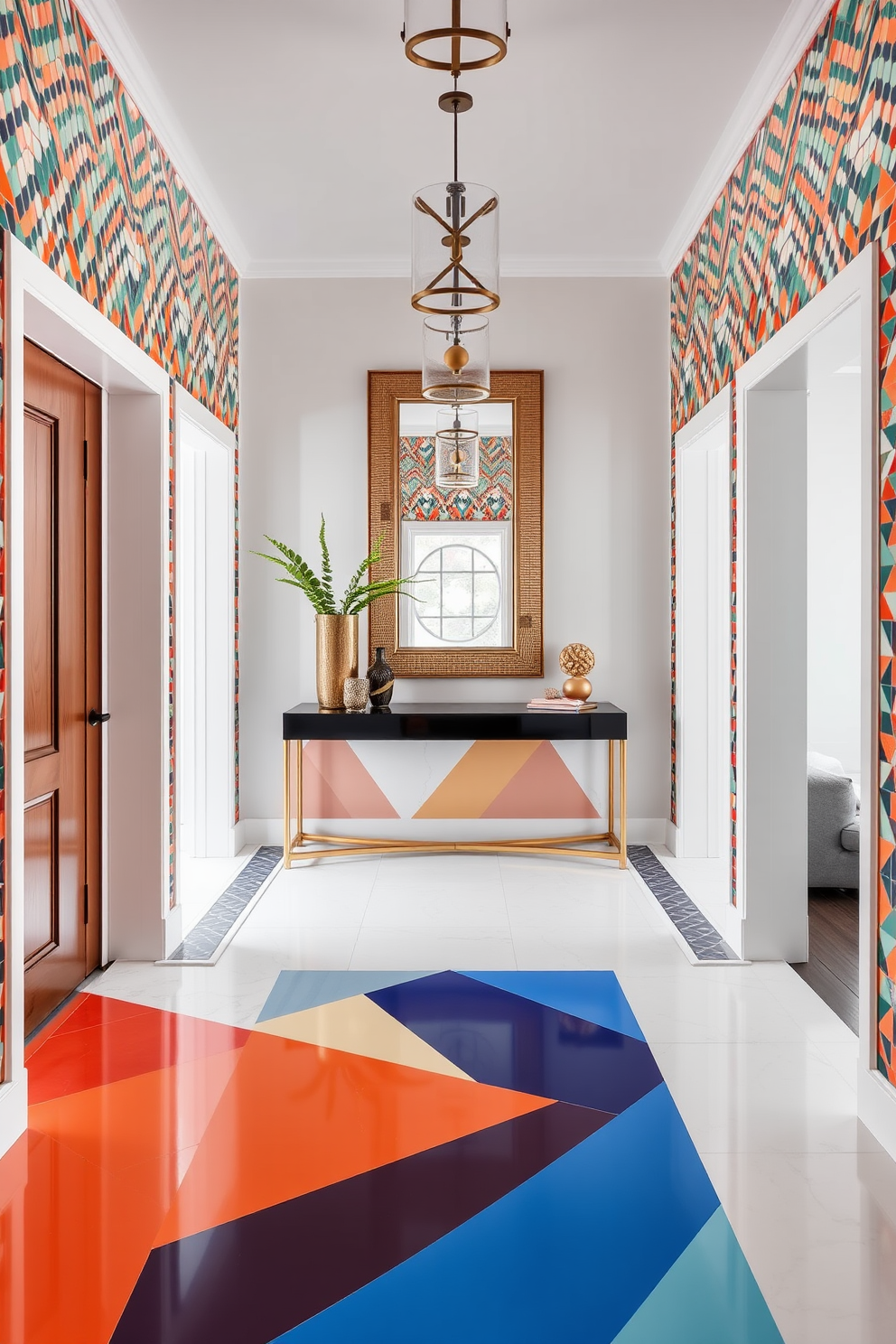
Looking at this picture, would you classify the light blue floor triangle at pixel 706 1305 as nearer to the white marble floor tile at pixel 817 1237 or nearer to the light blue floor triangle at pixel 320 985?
the white marble floor tile at pixel 817 1237

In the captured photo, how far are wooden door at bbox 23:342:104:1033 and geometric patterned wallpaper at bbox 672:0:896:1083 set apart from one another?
228 cm

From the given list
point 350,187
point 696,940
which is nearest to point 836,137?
point 350,187

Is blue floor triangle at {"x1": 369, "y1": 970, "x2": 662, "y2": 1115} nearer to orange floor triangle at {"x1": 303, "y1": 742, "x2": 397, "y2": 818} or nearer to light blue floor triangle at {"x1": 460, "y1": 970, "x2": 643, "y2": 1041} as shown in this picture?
light blue floor triangle at {"x1": 460, "y1": 970, "x2": 643, "y2": 1041}

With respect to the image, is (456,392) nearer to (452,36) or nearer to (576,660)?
(452,36)

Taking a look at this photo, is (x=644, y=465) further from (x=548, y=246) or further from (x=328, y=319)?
(x=328, y=319)

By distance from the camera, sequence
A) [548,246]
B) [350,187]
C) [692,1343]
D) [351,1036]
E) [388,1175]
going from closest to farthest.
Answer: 1. [692,1343]
2. [388,1175]
3. [351,1036]
4. [350,187]
5. [548,246]

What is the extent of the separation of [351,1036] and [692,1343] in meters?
1.37

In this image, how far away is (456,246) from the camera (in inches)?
114

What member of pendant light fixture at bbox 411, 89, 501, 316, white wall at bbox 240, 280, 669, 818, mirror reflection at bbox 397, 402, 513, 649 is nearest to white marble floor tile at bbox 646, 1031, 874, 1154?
pendant light fixture at bbox 411, 89, 501, 316

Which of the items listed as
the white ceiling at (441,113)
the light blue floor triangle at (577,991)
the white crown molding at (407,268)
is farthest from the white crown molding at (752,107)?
the light blue floor triangle at (577,991)

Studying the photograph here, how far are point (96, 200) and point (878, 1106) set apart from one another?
3266mm

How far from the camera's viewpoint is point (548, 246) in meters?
4.71

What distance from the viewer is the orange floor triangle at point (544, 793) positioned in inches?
199

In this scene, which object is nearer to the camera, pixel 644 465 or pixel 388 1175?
pixel 388 1175
